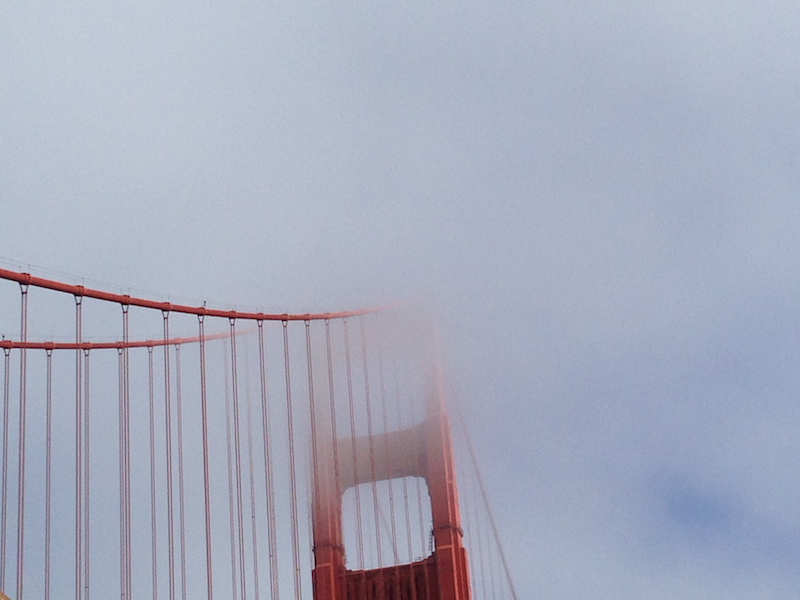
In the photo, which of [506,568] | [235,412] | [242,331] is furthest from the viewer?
[506,568]

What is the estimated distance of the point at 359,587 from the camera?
34.5 m

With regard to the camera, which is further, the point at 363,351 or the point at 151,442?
the point at 363,351

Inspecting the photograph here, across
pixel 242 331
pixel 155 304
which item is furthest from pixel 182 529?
pixel 242 331

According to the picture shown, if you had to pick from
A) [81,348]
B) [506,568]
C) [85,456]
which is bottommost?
[506,568]

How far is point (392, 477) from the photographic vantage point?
1405 inches

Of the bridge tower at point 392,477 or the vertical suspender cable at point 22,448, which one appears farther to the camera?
the bridge tower at point 392,477

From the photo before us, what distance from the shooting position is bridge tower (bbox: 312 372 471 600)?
33.5 m

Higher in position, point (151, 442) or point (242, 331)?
point (242, 331)

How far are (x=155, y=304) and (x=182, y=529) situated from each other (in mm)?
3843

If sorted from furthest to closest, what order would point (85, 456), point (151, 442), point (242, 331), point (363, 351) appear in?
point (363, 351) < point (242, 331) < point (151, 442) < point (85, 456)

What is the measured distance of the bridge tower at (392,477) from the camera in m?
33.5

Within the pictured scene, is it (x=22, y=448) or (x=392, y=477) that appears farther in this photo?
(x=392, y=477)

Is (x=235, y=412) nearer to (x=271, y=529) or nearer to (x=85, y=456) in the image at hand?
(x=271, y=529)

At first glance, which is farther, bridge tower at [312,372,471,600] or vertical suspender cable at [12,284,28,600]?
bridge tower at [312,372,471,600]
